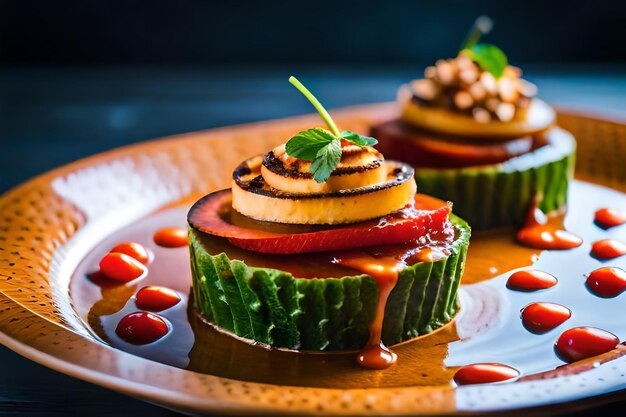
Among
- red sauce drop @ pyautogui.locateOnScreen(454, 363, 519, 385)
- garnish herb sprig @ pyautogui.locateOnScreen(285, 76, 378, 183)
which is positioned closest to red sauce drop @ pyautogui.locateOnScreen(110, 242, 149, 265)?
garnish herb sprig @ pyautogui.locateOnScreen(285, 76, 378, 183)

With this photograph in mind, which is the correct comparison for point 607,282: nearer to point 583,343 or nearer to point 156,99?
point 583,343

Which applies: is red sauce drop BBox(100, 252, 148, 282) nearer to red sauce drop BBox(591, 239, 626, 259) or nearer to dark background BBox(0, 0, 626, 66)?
red sauce drop BBox(591, 239, 626, 259)

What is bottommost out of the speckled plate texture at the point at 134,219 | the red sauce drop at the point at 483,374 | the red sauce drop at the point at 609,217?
the red sauce drop at the point at 483,374

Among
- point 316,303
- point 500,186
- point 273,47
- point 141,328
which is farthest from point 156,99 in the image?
Result: point 316,303

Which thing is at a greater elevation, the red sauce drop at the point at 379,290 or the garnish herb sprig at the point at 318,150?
the garnish herb sprig at the point at 318,150

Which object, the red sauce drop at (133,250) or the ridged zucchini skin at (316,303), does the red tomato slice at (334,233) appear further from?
the red sauce drop at (133,250)

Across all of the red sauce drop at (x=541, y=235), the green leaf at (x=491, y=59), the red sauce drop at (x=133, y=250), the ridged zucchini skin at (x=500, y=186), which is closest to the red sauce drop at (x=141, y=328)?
the red sauce drop at (x=133, y=250)
